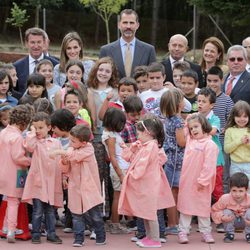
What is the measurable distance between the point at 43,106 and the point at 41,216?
134 centimetres

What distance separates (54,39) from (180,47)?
30608 mm

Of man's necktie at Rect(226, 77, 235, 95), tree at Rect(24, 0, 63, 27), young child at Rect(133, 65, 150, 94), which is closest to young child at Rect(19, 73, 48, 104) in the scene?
young child at Rect(133, 65, 150, 94)

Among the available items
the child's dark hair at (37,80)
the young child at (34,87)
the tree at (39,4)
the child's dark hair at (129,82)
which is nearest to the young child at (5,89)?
the young child at (34,87)

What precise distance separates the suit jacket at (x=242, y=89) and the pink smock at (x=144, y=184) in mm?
1967

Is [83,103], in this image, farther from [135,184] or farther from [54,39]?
[54,39]

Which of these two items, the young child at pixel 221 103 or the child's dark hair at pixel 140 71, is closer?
the young child at pixel 221 103

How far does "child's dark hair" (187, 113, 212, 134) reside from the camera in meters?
7.82

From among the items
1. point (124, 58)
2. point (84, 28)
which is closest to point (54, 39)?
point (84, 28)

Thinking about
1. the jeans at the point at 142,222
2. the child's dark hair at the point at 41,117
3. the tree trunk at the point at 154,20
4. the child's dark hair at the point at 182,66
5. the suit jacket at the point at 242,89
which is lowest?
the jeans at the point at 142,222

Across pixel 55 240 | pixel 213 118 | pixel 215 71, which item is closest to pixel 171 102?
pixel 213 118

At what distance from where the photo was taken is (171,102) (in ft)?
26.0

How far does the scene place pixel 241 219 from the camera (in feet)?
26.5

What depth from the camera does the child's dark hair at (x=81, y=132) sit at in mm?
7430

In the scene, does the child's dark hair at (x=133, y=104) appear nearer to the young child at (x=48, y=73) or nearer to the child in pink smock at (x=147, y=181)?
the child in pink smock at (x=147, y=181)
